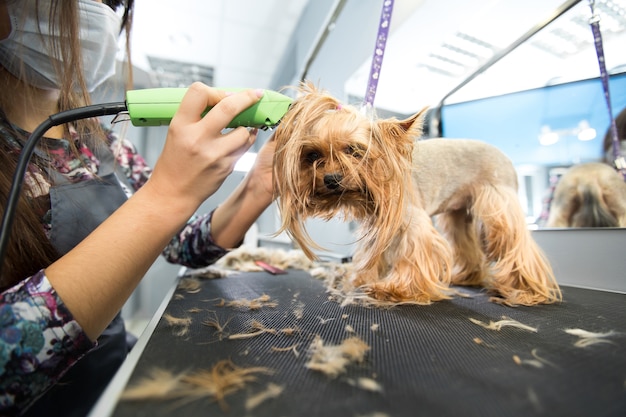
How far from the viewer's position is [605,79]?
0.93 meters

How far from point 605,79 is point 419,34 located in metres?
0.71

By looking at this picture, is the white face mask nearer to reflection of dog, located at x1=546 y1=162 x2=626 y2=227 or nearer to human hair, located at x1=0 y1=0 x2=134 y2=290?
human hair, located at x1=0 y1=0 x2=134 y2=290

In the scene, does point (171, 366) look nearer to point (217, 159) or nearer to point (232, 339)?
point (232, 339)

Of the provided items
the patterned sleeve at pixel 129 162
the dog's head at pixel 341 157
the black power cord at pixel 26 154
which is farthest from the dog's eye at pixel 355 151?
the patterned sleeve at pixel 129 162

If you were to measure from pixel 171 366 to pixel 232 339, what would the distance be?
116mm

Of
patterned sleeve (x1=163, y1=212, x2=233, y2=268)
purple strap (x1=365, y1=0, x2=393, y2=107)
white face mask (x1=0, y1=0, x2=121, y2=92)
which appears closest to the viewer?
white face mask (x1=0, y1=0, x2=121, y2=92)

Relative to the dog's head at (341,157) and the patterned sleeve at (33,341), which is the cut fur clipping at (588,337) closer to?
the dog's head at (341,157)

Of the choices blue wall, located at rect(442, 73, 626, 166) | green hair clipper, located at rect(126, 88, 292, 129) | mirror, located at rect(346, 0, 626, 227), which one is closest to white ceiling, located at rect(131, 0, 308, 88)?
mirror, located at rect(346, 0, 626, 227)

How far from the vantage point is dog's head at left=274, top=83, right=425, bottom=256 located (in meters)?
0.73

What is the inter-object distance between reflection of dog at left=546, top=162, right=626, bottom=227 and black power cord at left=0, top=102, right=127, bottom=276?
4.27 feet

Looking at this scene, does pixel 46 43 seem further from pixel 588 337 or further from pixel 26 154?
pixel 588 337

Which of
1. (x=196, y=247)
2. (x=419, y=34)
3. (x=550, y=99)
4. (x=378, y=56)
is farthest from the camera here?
(x=419, y=34)

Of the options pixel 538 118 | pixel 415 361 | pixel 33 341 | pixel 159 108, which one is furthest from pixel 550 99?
pixel 33 341

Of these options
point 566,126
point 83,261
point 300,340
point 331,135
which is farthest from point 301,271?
point 566,126
